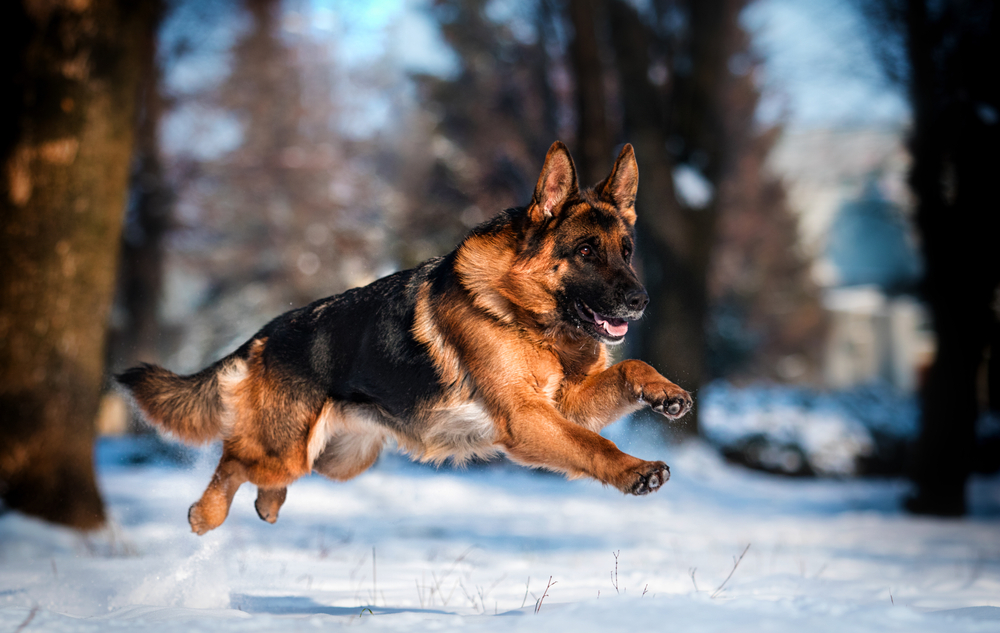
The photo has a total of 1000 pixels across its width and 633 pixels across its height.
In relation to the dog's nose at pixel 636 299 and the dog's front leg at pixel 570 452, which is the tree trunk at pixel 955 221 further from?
the dog's front leg at pixel 570 452

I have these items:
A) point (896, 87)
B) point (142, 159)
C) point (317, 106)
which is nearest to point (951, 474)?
point (896, 87)

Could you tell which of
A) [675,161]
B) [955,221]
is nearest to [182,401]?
[675,161]

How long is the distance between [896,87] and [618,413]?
991 cm

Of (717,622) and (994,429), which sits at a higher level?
(717,622)

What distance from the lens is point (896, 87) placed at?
11.0m

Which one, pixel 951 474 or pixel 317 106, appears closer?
pixel 951 474

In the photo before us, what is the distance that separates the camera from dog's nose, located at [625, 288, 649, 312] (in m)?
3.73

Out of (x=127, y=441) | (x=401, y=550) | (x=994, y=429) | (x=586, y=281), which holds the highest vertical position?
(x=586, y=281)

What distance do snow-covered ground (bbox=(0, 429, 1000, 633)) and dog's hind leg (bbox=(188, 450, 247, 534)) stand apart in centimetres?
31

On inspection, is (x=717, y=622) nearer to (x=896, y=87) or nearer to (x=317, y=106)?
(x=896, y=87)

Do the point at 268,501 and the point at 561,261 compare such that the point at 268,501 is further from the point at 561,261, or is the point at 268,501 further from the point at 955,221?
the point at 955,221

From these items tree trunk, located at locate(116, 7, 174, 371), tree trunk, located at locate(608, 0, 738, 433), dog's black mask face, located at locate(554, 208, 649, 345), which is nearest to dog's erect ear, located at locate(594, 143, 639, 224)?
dog's black mask face, located at locate(554, 208, 649, 345)

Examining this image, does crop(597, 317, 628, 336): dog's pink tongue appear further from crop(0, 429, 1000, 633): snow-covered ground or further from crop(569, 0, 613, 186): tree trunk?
crop(569, 0, 613, 186): tree trunk

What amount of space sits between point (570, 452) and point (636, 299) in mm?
876
